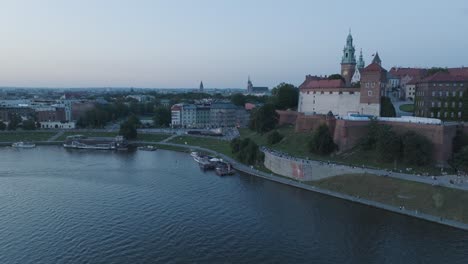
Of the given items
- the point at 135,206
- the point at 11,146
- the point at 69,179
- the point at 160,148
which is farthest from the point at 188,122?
the point at 135,206

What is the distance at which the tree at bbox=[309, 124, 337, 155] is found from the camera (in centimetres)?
3869

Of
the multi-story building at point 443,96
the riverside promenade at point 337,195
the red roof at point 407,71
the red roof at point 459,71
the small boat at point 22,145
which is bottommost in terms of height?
the small boat at point 22,145

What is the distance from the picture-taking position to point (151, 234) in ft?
77.7

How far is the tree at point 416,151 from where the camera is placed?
32.8 metres

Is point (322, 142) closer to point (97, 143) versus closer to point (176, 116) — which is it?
point (97, 143)

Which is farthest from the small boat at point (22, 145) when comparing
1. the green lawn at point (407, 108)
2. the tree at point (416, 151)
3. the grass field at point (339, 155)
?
the tree at point (416, 151)

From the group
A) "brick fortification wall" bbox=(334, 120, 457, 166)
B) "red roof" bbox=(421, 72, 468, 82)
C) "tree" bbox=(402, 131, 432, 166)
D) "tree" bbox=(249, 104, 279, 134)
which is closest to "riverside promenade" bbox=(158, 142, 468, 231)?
"tree" bbox=(402, 131, 432, 166)

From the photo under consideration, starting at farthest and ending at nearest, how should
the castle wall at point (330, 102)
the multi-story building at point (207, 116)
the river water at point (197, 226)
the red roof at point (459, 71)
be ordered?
the multi-story building at point (207, 116)
the castle wall at point (330, 102)
the red roof at point (459, 71)
the river water at point (197, 226)

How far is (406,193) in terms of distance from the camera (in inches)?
1131

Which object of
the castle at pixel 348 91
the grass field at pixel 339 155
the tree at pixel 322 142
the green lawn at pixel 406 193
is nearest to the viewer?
the green lawn at pixel 406 193

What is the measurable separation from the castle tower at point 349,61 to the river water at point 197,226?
29.0 m

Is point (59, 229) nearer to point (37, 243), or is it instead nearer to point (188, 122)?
point (37, 243)

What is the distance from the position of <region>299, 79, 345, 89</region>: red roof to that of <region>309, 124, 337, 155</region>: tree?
38.6 feet

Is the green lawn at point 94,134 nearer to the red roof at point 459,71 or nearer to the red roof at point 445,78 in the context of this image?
the red roof at point 445,78
